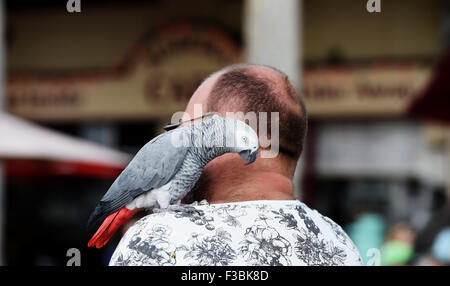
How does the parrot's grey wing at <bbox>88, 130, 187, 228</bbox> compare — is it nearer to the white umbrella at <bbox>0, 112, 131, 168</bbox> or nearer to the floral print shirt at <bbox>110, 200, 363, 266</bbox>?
the floral print shirt at <bbox>110, 200, 363, 266</bbox>

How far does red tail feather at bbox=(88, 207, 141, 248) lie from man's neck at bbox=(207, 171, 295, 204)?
13 cm

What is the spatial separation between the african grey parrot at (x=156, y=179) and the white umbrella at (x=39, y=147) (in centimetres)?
402

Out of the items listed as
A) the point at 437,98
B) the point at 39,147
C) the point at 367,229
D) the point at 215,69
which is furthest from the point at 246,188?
the point at 215,69

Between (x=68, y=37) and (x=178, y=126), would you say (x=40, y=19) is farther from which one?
(x=178, y=126)

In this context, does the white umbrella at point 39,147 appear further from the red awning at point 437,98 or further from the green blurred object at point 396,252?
the red awning at point 437,98

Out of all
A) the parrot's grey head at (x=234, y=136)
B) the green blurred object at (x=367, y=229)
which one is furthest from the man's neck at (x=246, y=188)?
the green blurred object at (x=367, y=229)

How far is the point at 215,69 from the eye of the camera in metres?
8.63

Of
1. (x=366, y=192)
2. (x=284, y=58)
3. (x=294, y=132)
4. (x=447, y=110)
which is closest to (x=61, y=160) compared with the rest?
(x=284, y=58)

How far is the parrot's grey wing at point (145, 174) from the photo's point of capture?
986 mm

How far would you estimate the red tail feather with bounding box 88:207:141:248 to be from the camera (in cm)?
99

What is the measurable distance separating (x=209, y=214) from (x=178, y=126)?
5.4 inches

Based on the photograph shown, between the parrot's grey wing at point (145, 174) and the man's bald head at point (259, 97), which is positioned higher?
the man's bald head at point (259, 97)
